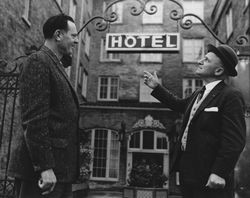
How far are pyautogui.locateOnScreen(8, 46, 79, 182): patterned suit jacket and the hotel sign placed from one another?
3.09 meters

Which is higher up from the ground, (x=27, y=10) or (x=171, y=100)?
(x=27, y=10)

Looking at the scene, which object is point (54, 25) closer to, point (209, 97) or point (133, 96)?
point (209, 97)

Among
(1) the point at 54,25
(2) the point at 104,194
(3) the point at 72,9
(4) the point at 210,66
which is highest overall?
(3) the point at 72,9

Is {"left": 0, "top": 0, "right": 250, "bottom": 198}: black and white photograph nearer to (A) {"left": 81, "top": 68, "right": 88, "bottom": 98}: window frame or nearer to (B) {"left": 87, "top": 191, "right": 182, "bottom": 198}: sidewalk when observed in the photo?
(A) {"left": 81, "top": 68, "right": 88, "bottom": 98}: window frame

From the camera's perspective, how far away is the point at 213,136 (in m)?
2.75

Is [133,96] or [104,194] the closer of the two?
[104,194]

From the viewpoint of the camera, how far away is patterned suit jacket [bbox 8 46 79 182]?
2105 mm

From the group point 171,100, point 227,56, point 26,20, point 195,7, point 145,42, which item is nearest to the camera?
point 227,56

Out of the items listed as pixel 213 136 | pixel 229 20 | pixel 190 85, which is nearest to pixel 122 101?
pixel 190 85

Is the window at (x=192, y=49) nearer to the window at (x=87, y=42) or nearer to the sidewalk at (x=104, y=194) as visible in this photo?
the window at (x=87, y=42)

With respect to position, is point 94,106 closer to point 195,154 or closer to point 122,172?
point 122,172

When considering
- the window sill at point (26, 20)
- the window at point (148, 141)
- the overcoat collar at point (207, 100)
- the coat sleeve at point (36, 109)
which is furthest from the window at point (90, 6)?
the coat sleeve at point (36, 109)

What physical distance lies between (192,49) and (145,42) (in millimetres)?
14784

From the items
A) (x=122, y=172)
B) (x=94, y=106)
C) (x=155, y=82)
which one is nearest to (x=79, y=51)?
(x=94, y=106)
